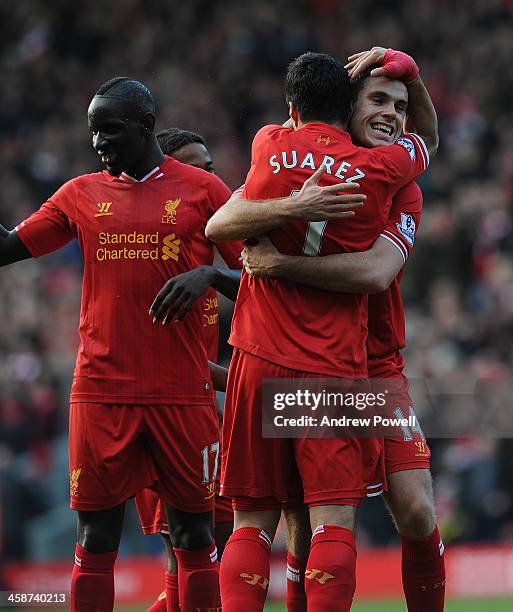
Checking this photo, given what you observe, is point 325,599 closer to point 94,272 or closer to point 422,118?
point 94,272

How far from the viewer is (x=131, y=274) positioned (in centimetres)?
552

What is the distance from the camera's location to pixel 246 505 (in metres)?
5.02

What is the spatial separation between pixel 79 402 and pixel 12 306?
24.7 feet

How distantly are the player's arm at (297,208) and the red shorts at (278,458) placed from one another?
0.49 meters

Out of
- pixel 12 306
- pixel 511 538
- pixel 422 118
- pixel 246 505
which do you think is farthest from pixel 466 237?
pixel 246 505

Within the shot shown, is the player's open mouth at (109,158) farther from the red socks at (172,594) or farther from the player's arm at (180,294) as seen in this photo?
the red socks at (172,594)

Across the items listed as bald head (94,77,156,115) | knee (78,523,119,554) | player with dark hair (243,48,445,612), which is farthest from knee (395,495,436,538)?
bald head (94,77,156,115)

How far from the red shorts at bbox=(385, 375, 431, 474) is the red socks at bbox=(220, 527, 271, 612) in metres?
0.71

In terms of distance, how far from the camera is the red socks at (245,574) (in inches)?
188

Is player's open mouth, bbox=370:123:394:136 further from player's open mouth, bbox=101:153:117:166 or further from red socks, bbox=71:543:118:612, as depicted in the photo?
red socks, bbox=71:543:118:612

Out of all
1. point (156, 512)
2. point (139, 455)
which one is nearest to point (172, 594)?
point (156, 512)

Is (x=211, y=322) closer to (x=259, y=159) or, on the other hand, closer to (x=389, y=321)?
(x=389, y=321)

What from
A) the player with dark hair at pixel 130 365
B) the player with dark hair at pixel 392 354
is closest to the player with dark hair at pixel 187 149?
the player with dark hair at pixel 130 365

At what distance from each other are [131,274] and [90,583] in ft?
4.23
